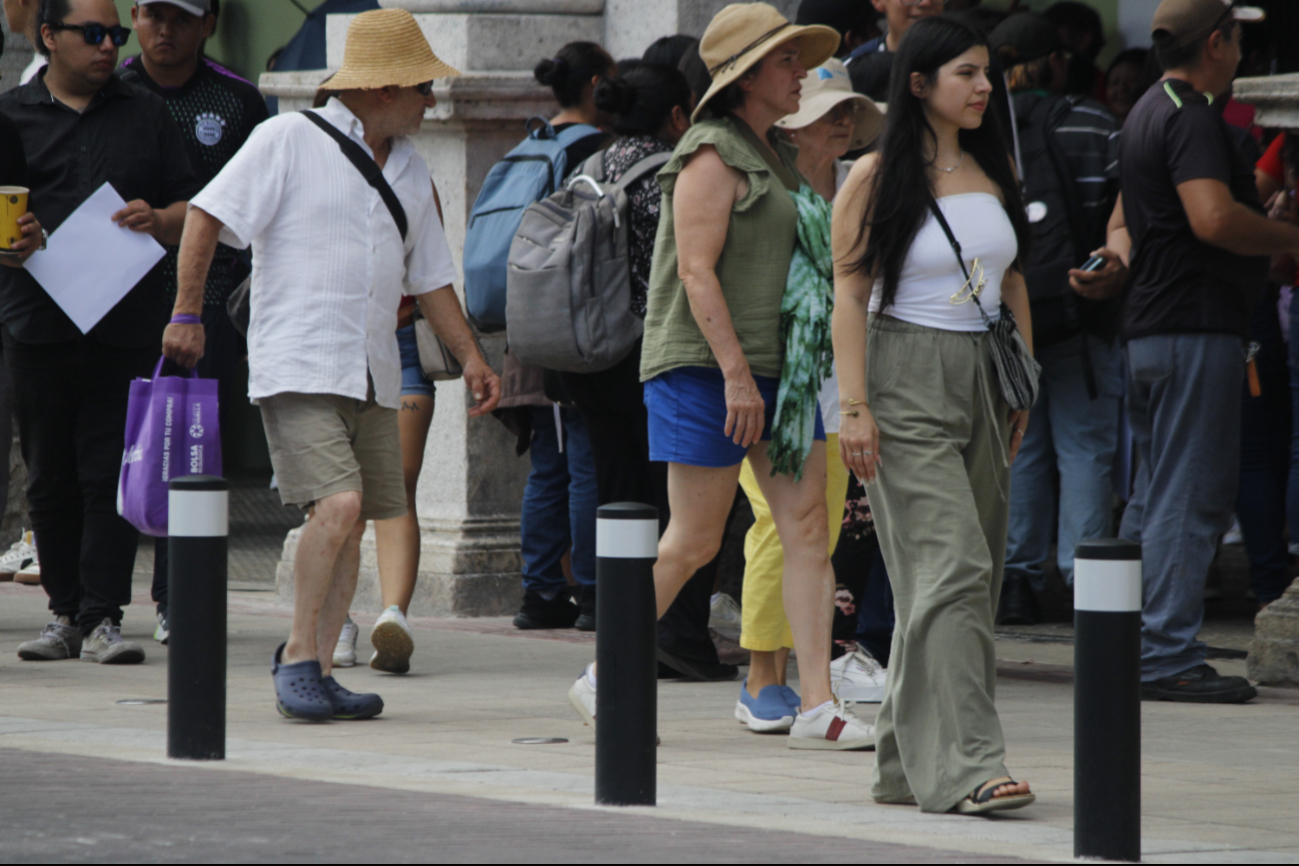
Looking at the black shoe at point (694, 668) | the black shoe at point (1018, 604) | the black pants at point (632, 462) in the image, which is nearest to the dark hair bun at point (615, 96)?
the black pants at point (632, 462)

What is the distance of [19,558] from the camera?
11180mm

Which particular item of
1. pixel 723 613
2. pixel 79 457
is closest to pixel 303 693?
pixel 79 457

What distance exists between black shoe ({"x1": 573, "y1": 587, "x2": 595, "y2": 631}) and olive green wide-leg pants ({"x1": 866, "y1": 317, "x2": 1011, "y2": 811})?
3675 millimetres

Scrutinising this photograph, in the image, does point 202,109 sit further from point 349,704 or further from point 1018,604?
point 1018,604

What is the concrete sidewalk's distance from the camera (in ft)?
15.1

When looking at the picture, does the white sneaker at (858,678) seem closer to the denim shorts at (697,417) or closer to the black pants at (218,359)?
the denim shorts at (697,417)

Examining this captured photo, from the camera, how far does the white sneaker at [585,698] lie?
20.8 ft

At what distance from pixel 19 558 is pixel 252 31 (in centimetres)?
624

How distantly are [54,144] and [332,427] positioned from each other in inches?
93.8

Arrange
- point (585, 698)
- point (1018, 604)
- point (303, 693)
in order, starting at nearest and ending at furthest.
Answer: point (585, 698)
point (303, 693)
point (1018, 604)

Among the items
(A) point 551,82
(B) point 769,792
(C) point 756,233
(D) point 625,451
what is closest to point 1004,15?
(A) point 551,82

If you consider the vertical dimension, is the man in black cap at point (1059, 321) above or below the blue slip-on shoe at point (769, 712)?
above

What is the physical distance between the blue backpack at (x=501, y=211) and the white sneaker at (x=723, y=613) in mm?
1557

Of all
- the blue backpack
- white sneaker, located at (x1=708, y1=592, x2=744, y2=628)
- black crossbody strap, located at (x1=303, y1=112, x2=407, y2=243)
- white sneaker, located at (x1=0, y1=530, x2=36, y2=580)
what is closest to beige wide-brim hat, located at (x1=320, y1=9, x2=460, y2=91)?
black crossbody strap, located at (x1=303, y1=112, x2=407, y2=243)
